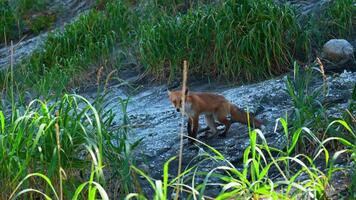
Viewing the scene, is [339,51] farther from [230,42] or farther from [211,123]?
[211,123]

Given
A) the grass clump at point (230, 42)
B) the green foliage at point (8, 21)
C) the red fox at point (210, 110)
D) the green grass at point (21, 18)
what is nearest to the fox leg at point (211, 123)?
the red fox at point (210, 110)

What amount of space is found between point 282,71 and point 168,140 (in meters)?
2.30

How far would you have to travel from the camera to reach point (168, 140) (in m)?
6.45

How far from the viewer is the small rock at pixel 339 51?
795 cm

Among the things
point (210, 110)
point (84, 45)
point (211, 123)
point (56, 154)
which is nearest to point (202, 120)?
point (211, 123)

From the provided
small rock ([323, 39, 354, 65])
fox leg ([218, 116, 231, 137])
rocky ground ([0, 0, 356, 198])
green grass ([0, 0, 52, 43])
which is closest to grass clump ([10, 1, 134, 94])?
rocky ground ([0, 0, 356, 198])

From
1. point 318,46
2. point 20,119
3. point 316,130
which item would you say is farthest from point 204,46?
point 20,119

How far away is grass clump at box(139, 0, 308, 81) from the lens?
27.0 ft

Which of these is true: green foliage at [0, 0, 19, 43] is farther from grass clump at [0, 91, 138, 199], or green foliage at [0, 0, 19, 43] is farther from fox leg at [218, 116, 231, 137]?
grass clump at [0, 91, 138, 199]

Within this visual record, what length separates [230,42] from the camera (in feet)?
27.4

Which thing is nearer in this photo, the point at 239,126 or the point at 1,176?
the point at 1,176

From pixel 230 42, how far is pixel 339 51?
1227mm

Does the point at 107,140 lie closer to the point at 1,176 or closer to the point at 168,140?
the point at 1,176

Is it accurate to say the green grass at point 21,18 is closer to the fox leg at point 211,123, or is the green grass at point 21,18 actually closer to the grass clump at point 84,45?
the grass clump at point 84,45
